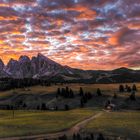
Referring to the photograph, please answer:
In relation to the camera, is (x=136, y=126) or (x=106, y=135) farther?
(x=136, y=126)

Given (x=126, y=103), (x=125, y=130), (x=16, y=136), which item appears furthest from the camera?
(x=126, y=103)

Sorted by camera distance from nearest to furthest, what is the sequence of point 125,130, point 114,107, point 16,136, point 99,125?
1. point 16,136
2. point 125,130
3. point 99,125
4. point 114,107

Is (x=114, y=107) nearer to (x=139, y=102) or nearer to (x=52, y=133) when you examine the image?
(x=139, y=102)

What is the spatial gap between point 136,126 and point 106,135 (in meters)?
16.5

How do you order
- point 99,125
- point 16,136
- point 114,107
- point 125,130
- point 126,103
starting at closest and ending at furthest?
point 16,136 → point 125,130 → point 99,125 → point 114,107 → point 126,103

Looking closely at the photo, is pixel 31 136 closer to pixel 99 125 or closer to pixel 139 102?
pixel 99 125

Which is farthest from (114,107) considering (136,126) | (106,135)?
(106,135)

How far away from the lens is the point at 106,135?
8738 cm

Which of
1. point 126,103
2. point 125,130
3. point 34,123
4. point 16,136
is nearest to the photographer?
point 16,136

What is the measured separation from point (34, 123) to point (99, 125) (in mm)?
23238

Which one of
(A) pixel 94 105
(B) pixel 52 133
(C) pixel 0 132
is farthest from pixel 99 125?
(A) pixel 94 105

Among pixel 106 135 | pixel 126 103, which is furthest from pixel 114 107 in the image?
pixel 106 135

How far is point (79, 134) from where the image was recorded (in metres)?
86.9

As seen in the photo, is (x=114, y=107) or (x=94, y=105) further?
(x=94, y=105)
